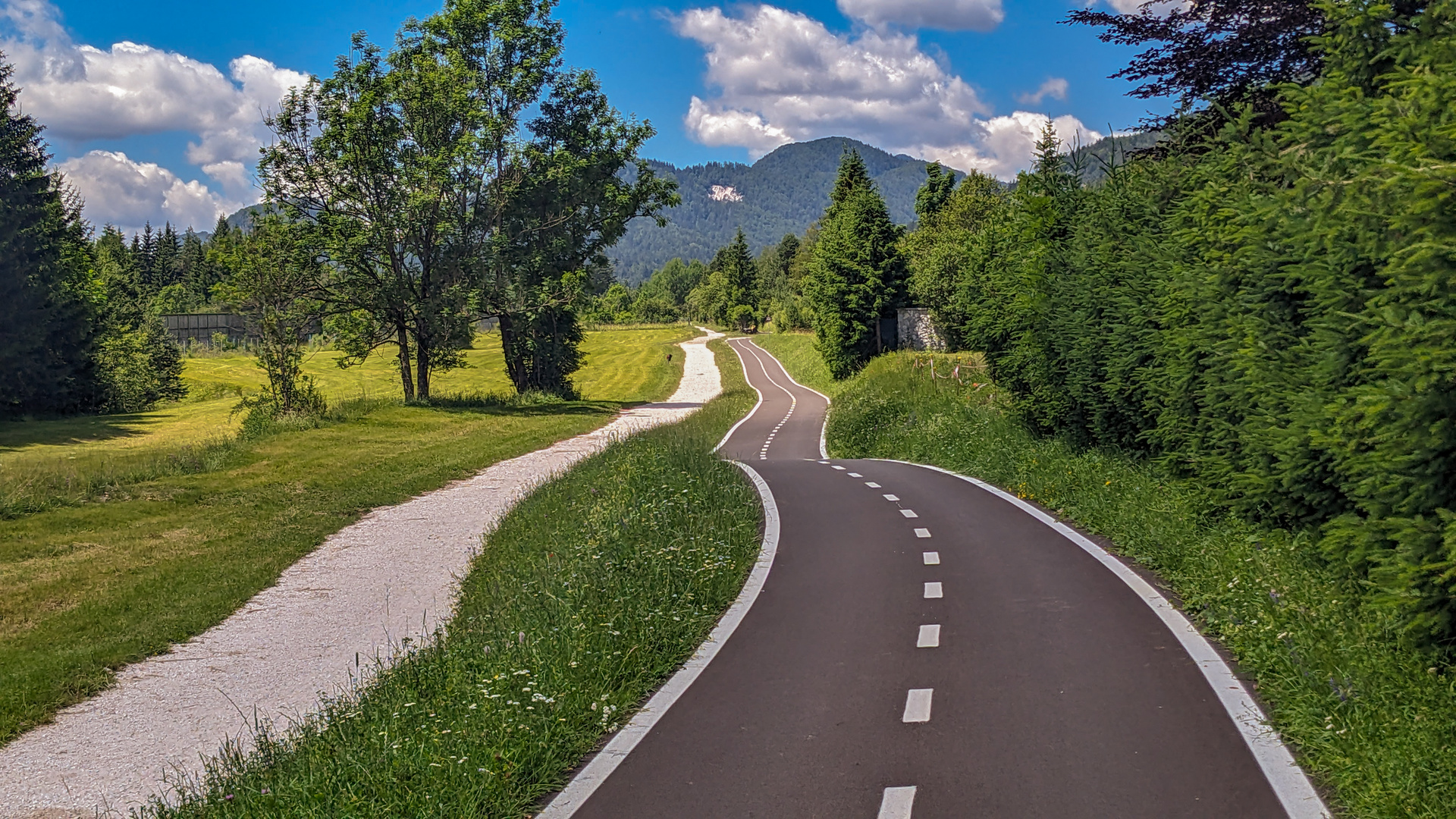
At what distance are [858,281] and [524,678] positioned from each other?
5511 centimetres

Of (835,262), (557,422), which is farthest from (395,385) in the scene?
(557,422)

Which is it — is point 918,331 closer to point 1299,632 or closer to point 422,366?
point 422,366

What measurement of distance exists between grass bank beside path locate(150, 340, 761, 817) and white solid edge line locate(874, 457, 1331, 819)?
4.00 metres

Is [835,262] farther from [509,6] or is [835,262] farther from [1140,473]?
[1140,473]

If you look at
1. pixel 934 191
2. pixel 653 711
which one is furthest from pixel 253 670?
pixel 934 191

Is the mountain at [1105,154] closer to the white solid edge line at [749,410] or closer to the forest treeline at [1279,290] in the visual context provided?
Answer: the forest treeline at [1279,290]

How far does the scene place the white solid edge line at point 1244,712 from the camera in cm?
543

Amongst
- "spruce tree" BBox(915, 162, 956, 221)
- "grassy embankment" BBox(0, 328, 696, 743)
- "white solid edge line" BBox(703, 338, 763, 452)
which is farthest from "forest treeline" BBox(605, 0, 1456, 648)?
"spruce tree" BBox(915, 162, 956, 221)

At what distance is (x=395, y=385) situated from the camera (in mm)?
77188

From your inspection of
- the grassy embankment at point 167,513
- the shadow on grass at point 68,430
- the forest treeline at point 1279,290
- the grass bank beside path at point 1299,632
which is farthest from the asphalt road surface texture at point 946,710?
the shadow on grass at point 68,430

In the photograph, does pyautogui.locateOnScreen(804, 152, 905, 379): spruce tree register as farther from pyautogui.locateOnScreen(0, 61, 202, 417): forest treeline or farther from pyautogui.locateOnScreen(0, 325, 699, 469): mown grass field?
pyautogui.locateOnScreen(0, 61, 202, 417): forest treeline

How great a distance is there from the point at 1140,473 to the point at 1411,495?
924 cm

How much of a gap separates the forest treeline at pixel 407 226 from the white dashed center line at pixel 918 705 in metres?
30.6

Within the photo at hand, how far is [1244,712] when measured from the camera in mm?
6785
